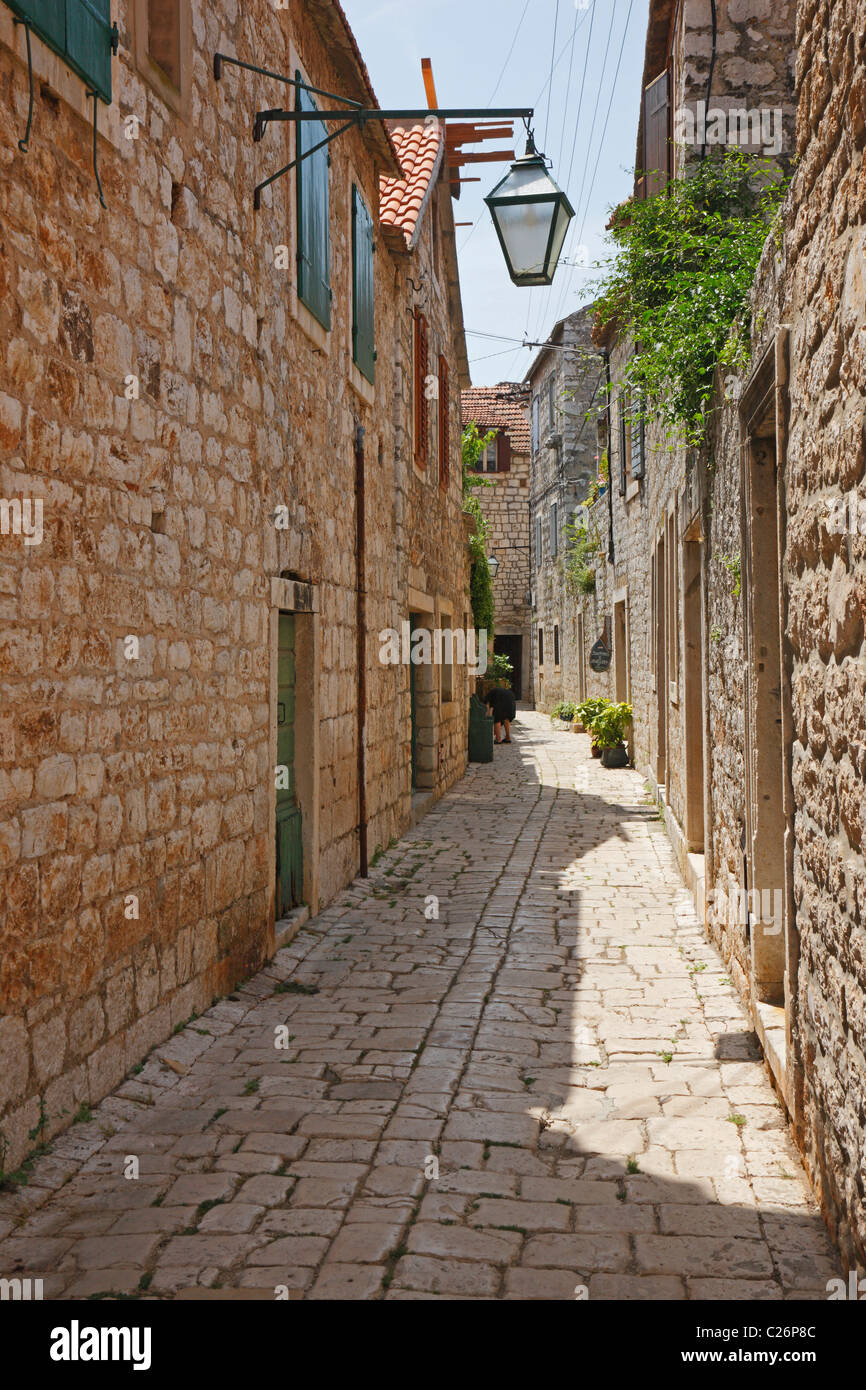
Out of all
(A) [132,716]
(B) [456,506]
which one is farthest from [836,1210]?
(B) [456,506]

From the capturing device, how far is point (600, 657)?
55.7 ft

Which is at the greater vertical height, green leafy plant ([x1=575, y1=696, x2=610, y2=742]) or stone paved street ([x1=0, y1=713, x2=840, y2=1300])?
green leafy plant ([x1=575, y1=696, x2=610, y2=742])

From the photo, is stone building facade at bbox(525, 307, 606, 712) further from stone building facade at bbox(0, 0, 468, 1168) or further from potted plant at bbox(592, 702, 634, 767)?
stone building facade at bbox(0, 0, 468, 1168)

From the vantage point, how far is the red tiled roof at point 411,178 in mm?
10227

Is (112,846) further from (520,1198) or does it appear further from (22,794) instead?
(520,1198)

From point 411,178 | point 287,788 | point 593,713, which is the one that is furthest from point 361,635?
point 593,713

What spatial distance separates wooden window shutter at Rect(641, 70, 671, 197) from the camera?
8.19 meters

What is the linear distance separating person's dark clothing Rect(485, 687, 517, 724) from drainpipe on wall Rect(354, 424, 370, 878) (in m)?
10.6

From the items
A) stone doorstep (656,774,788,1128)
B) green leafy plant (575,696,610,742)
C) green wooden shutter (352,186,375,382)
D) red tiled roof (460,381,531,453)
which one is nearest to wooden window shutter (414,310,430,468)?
green wooden shutter (352,186,375,382)

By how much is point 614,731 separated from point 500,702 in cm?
411

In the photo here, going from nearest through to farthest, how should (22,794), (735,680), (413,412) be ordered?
(22,794), (735,680), (413,412)

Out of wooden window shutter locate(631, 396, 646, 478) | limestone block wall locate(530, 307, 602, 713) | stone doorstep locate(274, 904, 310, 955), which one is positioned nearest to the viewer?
stone doorstep locate(274, 904, 310, 955)

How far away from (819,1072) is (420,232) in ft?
31.2

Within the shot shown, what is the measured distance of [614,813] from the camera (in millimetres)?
11125
